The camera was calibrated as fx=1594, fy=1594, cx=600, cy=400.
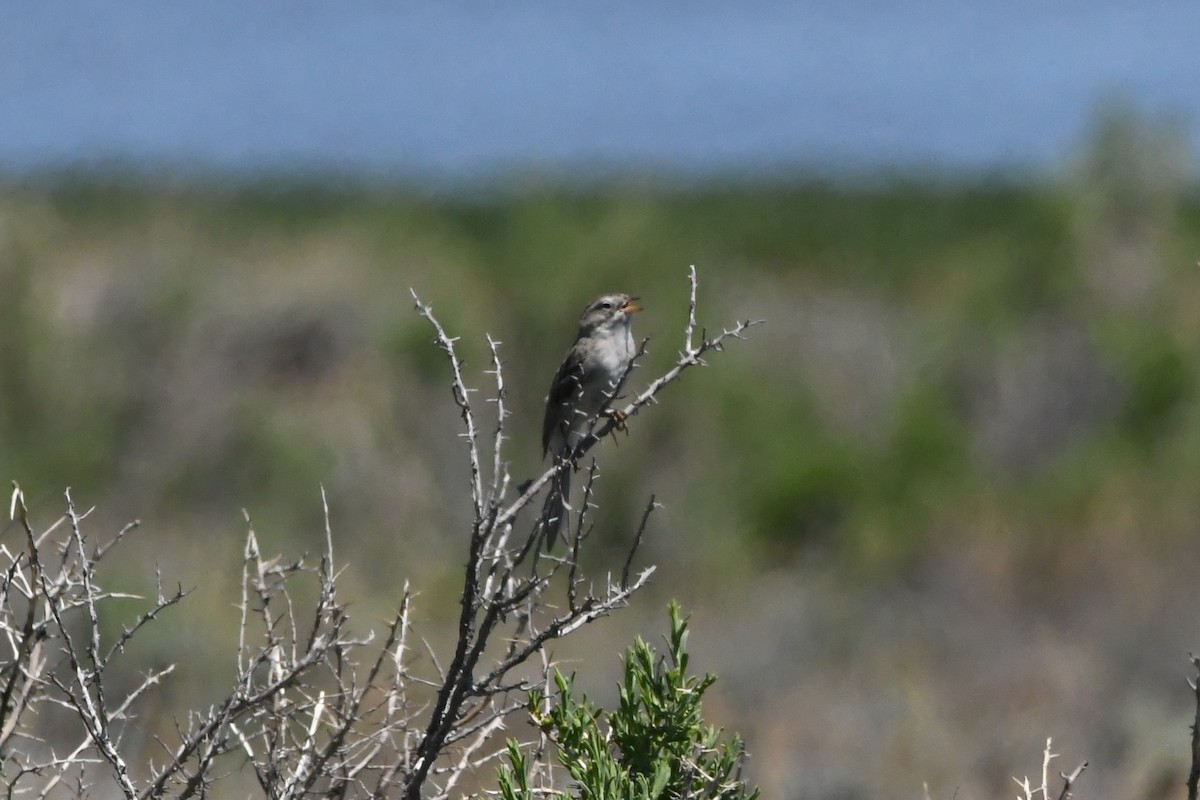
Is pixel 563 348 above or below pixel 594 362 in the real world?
above

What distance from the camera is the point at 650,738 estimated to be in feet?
11.6

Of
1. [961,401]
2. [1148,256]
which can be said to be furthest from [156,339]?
[1148,256]

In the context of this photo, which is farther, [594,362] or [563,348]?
[563,348]

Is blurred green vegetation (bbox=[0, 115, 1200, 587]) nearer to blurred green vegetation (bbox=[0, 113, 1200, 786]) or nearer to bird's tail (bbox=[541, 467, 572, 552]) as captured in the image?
blurred green vegetation (bbox=[0, 113, 1200, 786])

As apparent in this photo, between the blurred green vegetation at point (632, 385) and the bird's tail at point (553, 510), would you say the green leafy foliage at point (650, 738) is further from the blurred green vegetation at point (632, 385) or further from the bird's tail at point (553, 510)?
the blurred green vegetation at point (632, 385)

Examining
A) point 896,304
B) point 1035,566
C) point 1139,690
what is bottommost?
point 1139,690

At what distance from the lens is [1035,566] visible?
50.9ft

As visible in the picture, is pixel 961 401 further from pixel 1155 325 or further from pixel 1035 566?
pixel 1035 566

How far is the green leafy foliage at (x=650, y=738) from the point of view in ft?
11.1

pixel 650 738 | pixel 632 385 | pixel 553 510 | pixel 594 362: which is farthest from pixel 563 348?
pixel 650 738

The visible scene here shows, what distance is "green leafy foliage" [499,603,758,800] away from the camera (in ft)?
11.1

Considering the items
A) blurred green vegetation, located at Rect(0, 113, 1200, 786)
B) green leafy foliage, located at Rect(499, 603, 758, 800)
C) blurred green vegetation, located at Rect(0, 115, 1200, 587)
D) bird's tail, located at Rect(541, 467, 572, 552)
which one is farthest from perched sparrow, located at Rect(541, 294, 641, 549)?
blurred green vegetation, located at Rect(0, 115, 1200, 587)

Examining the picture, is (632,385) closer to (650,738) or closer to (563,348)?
(563,348)

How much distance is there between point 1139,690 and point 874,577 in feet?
17.4
